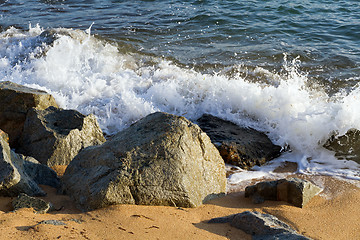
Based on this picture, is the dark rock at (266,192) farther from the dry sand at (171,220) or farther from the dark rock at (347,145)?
the dark rock at (347,145)

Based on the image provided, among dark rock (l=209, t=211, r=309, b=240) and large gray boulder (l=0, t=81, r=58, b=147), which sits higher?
large gray boulder (l=0, t=81, r=58, b=147)

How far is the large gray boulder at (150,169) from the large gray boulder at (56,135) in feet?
2.39

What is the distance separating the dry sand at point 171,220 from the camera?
9.50 ft

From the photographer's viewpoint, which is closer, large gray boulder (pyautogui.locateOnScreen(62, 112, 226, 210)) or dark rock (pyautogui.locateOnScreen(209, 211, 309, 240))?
dark rock (pyautogui.locateOnScreen(209, 211, 309, 240))

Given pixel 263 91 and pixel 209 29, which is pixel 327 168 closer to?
pixel 263 91

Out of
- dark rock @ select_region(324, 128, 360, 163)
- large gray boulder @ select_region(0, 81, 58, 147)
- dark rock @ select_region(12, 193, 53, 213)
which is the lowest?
dark rock @ select_region(324, 128, 360, 163)

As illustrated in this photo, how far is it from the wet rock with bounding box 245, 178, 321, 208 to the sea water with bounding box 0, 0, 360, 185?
83 cm

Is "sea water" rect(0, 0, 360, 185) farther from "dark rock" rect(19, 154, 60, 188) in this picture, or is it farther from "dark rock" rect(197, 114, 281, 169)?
"dark rock" rect(19, 154, 60, 188)

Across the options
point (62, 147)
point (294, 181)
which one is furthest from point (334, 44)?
point (62, 147)

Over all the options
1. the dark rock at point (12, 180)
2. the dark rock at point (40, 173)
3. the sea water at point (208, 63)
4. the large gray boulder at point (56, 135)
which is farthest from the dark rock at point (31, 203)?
the sea water at point (208, 63)

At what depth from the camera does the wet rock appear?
3984 mm

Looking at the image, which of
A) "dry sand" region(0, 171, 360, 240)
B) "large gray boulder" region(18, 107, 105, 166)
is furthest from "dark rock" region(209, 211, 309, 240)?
"large gray boulder" region(18, 107, 105, 166)

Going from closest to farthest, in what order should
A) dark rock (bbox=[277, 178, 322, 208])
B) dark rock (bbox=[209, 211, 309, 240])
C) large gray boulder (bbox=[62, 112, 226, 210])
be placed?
dark rock (bbox=[209, 211, 309, 240]) < large gray boulder (bbox=[62, 112, 226, 210]) < dark rock (bbox=[277, 178, 322, 208])

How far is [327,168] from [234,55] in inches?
181
